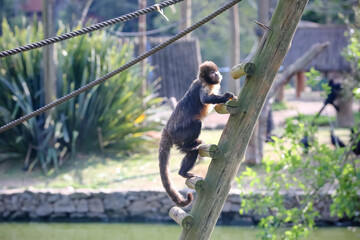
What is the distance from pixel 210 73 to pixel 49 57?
6029mm

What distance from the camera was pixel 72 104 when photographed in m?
9.80

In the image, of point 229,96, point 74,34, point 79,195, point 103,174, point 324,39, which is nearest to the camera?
point 74,34

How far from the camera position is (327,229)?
784 centimetres

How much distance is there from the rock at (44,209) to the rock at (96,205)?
60 centimetres

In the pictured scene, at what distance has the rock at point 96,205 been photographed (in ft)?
26.7

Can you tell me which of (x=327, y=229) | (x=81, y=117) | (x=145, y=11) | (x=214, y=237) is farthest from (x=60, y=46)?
(x=145, y=11)

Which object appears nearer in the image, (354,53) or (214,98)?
(214,98)

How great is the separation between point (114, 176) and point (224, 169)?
19.8 ft

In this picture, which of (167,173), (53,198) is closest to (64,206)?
(53,198)

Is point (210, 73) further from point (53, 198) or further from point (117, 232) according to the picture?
point (53, 198)

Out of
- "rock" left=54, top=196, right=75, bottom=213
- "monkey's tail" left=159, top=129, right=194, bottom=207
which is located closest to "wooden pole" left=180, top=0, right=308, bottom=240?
"monkey's tail" left=159, top=129, right=194, bottom=207

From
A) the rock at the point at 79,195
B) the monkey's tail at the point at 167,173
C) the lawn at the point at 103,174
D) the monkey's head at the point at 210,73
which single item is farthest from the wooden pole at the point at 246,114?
the rock at the point at 79,195

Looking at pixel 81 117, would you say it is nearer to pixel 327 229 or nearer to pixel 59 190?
pixel 59 190

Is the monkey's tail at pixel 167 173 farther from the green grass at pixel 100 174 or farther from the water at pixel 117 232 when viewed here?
the green grass at pixel 100 174
